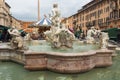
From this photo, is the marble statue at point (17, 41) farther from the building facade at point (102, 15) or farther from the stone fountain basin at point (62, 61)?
the building facade at point (102, 15)

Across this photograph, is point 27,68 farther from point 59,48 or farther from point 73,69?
point 59,48

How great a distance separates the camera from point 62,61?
29.9ft

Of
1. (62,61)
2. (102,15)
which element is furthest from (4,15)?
(62,61)

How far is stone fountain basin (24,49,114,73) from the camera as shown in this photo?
9.05 metres

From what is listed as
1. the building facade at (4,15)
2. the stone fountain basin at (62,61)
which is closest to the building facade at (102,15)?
the building facade at (4,15)

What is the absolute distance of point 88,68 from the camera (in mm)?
9469

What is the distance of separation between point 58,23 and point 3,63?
7087mm

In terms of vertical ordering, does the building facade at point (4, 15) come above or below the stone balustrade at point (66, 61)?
above

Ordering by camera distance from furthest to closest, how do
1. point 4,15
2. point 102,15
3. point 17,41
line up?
point 4,15, point 102,15, point 17,41

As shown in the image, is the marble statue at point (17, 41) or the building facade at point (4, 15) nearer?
the marble statue at point (17, 41)

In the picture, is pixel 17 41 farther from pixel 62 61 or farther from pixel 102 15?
pixel 102 15

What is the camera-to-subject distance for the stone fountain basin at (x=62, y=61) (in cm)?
905

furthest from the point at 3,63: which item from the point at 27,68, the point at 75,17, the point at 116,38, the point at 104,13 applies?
the point at 75,17

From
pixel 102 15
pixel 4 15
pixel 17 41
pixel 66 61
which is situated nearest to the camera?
pixel 66 61
